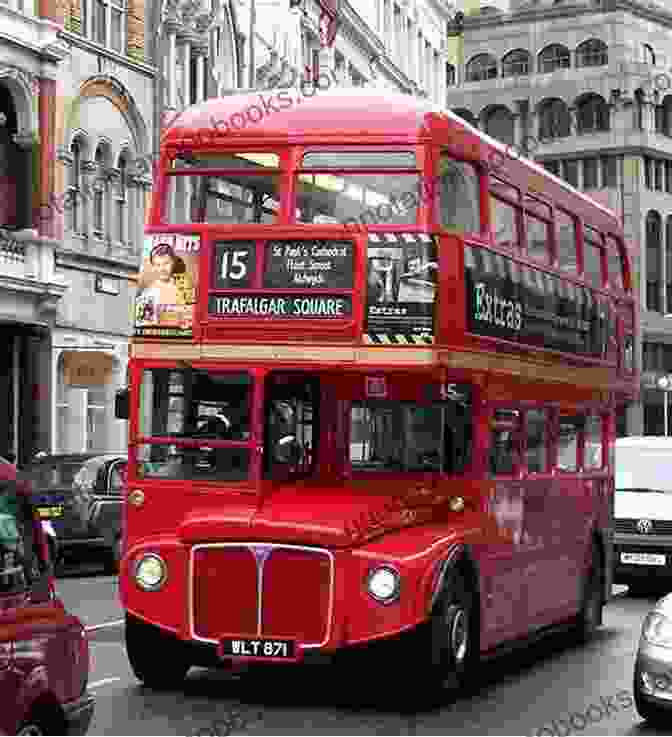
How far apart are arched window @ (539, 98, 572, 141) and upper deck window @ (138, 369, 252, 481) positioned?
92.7 m

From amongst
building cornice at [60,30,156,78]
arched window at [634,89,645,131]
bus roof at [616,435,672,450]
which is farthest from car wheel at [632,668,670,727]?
arched window at [634,89,645,131]

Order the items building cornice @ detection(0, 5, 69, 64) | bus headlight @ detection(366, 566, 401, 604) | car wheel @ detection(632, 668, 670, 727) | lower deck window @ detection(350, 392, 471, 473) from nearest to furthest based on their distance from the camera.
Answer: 1. car wheel @ detection(632, 668, 670, 727)
2. bus headlight @ detection(366, 566, 401, 604)
3. lower deck window @ detection(350, 392, 471, 473)
4. building cornice @ detection(0, 5, 69, 64)

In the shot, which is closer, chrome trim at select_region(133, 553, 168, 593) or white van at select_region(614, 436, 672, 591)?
chrome trim at select_region(133, 553, 168, 593)

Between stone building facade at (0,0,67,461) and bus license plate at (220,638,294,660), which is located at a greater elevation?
stone building facade at (0,0,67,461)

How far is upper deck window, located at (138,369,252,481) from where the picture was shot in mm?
14156

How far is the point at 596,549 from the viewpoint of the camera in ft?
64.8

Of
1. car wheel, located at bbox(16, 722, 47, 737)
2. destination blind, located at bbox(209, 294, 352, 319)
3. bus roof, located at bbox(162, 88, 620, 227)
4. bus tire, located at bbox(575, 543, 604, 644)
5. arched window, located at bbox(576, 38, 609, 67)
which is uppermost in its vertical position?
arched window, located at bbox(576, 38, 609, 67)

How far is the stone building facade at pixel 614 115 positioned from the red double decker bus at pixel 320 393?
86300mm

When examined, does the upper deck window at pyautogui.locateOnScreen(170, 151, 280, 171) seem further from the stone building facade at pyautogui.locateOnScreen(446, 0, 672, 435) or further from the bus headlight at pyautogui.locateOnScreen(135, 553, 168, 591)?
the stone building facade at pyautogui.locateOnScreen(446, 0, 672, 435)

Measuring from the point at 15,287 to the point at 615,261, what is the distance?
18.1 meters

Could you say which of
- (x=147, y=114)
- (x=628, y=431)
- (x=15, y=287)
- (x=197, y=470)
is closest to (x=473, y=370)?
(x=197, y=470)

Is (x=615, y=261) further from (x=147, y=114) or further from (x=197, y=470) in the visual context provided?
(x=147, y=114)

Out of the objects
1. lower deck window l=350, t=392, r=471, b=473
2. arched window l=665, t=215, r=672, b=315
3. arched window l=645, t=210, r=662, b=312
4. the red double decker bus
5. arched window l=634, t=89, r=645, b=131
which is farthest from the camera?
arched window l=665, t=215, r=672, b=315

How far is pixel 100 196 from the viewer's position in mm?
41312
